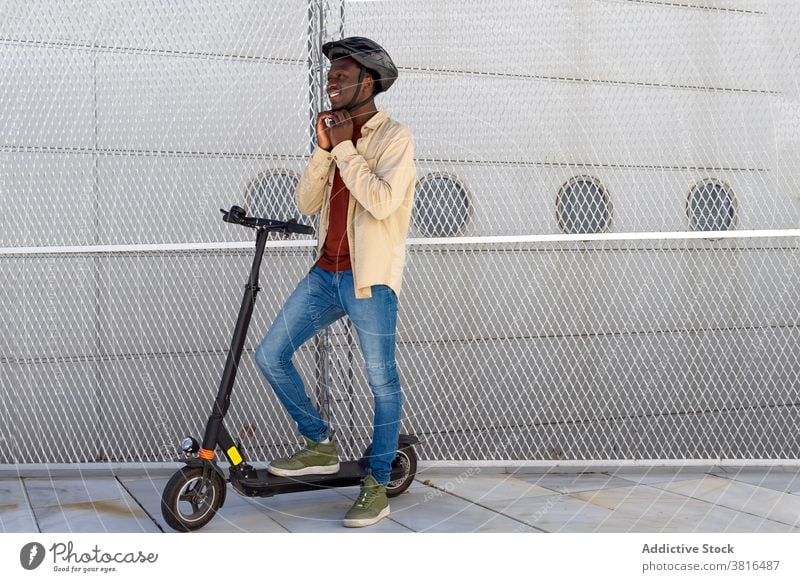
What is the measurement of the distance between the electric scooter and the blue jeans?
132 millimetres

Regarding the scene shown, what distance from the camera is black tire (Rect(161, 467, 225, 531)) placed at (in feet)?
10.9

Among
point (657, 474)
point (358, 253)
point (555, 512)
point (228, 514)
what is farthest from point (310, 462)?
point (657, 474)

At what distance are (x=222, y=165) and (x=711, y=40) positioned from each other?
10.3 ft

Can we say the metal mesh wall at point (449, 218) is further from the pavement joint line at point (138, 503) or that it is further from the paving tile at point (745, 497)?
the paving tile at point (745, 497)

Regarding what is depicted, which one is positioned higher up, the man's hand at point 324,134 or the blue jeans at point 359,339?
the man's hand at point 324,134

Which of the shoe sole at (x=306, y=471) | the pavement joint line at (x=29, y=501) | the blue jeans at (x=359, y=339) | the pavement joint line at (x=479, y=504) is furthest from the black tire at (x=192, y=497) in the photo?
the pavement joint line at (x=479, y=504)

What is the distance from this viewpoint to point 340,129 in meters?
3.38

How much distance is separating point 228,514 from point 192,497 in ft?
1.16

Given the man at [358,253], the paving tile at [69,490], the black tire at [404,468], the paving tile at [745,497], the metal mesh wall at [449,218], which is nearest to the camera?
the man at [358,253]

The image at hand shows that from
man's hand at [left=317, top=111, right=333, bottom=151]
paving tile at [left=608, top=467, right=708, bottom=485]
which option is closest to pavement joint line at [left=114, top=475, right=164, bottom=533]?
man's hand at [left=317, top=111, right=333, bottom=151]

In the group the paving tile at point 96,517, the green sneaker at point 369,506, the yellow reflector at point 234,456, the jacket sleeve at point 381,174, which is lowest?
the paving tile at point 96,517

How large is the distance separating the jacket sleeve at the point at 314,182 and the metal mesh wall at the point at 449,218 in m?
0.83

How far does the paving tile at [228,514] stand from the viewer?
353 centimetres
